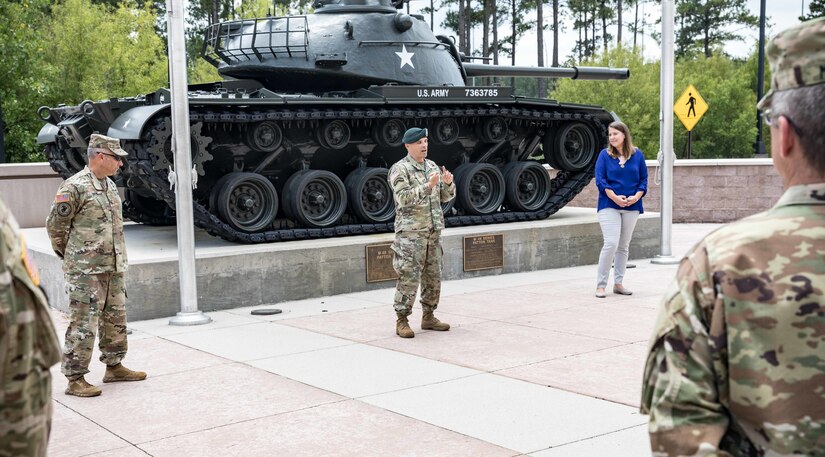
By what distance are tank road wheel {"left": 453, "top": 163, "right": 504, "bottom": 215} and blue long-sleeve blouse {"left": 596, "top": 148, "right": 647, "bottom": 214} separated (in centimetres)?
358

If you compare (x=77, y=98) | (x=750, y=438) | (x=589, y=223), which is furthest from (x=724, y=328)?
(x=77, y=98)

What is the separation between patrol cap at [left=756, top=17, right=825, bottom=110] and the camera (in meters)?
2.09

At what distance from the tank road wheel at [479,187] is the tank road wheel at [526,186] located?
0.24 m

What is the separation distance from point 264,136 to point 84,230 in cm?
558

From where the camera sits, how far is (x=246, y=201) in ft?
39.8

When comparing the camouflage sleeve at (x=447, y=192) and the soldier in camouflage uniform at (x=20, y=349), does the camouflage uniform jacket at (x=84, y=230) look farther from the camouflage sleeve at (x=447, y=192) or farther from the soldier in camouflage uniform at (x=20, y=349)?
the soldier in camouflage uniform at (x=20, y=349)

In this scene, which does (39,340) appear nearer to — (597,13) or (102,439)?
(102,439)

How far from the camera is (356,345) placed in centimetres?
845

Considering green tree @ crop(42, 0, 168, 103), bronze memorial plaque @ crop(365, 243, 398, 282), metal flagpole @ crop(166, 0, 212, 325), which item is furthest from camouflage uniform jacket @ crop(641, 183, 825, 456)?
green tree @ crop(42, 0, 168, 103)

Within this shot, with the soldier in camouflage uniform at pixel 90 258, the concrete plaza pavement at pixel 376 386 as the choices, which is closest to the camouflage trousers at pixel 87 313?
the soldier in camouflage uniform at pixel 90 258

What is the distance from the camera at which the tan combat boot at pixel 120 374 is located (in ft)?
24.1

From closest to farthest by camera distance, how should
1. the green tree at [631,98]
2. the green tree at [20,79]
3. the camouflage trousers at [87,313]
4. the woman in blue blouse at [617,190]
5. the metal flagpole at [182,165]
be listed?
the camouflage trousers at [87,313] < the metal flagpole at [182,165] < the woman in blue blouse at [617,190] < the green tree at [20,79] < the green tree at [631,98]

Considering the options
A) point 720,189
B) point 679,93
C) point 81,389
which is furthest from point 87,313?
point 679,93

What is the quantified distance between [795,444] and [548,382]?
493 cm
